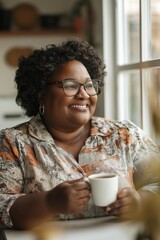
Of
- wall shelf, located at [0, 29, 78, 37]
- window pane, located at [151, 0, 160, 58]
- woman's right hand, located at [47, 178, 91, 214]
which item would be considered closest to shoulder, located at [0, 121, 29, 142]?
woman's right hand, located at [47, 178, 91, 214]

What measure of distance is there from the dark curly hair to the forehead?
0.02 metres

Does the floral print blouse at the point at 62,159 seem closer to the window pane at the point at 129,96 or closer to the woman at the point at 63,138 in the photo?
the woman at the point at 63,138

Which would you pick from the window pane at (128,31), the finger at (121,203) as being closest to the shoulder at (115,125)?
the finger at (121,203)

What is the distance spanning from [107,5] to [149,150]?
1.40 metres

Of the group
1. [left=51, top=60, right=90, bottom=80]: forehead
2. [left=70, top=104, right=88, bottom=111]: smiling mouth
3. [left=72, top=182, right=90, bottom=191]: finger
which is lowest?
[left=72, top=182, right=90, bottom=191]: finger

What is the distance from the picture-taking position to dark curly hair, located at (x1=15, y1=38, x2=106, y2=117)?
1.65 m

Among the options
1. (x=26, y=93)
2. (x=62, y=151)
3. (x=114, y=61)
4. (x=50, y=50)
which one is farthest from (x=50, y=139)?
(x=114, y=61)

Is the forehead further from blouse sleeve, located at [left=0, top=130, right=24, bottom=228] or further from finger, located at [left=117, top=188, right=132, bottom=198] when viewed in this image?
finger, located at [left=117, top=188, right=132, bottom=198]

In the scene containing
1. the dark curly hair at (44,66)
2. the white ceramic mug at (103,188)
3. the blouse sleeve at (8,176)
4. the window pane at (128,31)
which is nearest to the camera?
the white ceramic mug at (103,188)

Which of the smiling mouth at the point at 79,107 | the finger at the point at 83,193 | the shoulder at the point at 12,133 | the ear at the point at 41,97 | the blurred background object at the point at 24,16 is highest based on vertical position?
the blurred background object at the point at 24,16

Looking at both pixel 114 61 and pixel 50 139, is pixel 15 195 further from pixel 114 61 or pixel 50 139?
pixel 114 61

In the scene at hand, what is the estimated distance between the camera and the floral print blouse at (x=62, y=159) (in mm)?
1438

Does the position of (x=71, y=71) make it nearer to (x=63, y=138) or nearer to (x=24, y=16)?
(x=63, y=138)

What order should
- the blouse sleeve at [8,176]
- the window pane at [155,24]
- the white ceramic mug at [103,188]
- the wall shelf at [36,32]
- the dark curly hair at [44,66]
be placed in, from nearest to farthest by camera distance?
the white ceramic mug at [103,188] < the blouse sleeve at [8,176] < the dark curly hair at [44,66] < the window pane at [155,24] < the wall shelf at [36,32]
